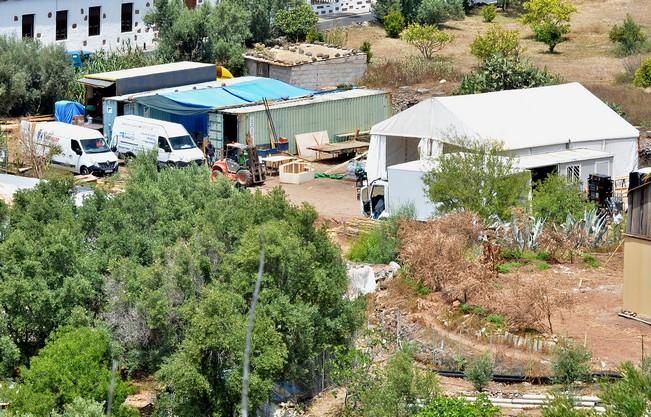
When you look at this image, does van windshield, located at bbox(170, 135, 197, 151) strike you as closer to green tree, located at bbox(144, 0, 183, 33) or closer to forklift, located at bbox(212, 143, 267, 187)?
forklift, located at bbox(212, 143, 267, 187)

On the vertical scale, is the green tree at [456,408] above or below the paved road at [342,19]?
below

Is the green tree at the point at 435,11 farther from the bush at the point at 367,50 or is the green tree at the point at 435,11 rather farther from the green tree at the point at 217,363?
the green tree at the point at 217,363

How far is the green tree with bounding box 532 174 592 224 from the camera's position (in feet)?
100

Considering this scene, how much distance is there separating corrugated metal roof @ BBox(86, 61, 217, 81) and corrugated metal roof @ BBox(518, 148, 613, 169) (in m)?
14.7

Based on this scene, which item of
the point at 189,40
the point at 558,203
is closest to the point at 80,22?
the point at 189,40

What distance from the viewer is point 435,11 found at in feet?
196

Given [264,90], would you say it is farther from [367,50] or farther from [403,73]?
[367,50]

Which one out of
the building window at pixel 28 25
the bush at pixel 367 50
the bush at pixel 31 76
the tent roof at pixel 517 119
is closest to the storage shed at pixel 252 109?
the bush at pixel 31 76

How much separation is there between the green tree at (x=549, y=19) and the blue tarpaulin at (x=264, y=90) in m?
13.3

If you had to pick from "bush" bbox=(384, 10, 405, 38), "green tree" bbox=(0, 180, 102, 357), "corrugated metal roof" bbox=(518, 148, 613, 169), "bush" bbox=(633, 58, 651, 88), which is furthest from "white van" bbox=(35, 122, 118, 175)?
"bush" bbox=(384, 10, 405, 38)

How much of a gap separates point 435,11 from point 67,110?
1987cm

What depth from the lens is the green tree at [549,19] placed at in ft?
182

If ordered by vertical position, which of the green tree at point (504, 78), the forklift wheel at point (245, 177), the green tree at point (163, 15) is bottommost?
the forklift wheel at point (245, 177)

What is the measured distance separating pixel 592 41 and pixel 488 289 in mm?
33405
